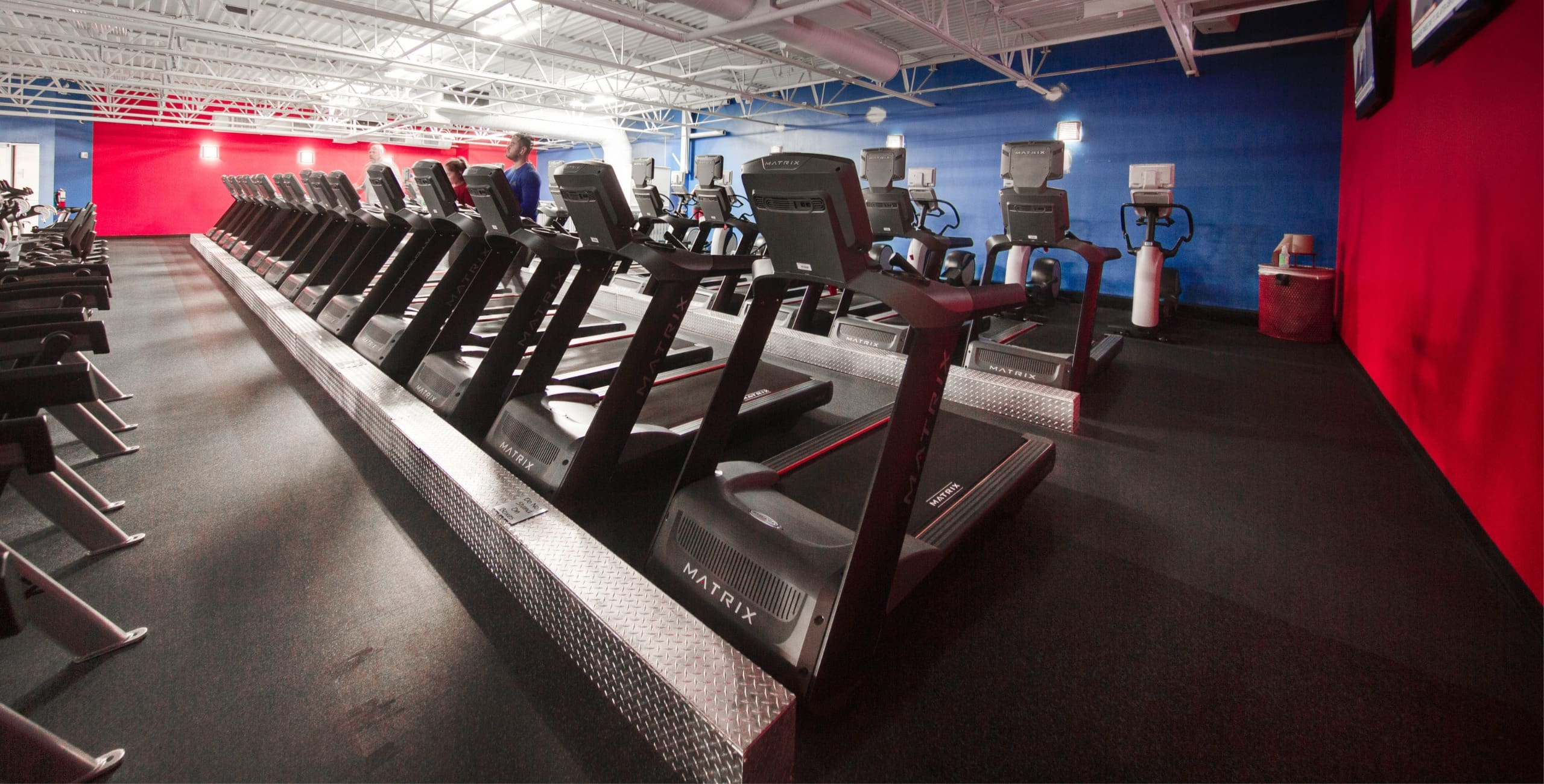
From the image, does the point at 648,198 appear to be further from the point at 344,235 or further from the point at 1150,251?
the point at 1150,251

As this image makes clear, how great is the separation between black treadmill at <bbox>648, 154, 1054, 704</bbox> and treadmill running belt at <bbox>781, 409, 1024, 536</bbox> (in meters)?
0.03

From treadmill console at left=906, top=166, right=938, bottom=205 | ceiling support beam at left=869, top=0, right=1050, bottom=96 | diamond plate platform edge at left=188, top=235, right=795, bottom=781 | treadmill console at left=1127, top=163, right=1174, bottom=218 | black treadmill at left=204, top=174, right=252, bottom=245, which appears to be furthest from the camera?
black treadmill at left=204, top=174, right=252, bottom=245

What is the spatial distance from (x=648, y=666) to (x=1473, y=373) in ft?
10.9

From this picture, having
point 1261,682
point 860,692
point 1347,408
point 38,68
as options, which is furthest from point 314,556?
point 38,68

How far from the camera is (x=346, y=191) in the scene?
16.5ft

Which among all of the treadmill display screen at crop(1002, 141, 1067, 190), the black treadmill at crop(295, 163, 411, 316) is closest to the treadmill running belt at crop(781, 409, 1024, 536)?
the treadmill display screen at crop(1002, 141, 1067, 190)

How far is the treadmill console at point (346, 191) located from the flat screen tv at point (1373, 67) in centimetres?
739

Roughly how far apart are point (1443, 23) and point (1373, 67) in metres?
2.13

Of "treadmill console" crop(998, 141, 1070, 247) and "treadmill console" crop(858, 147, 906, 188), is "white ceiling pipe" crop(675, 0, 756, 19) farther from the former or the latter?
"treadmill console" crop(998, 141, 1070, 247)

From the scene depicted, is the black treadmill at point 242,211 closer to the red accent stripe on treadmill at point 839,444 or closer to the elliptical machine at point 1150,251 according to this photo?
the red accent stripe on treadmill at point 839,444

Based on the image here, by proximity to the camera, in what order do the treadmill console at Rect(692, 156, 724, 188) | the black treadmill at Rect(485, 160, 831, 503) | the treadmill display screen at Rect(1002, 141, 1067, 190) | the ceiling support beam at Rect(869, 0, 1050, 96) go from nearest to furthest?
the black treadmill at Rect(485, 160, 831, 503), the treadmill display screen at Rect(1002, 141, 1067, 190), the ceiling support beam at Rect(869, 0, 1050, 96), the treadmill console at Rect(692, 156, 724, 188)

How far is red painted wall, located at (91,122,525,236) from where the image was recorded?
15.9 metres

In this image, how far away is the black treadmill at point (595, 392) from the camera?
→ 2258 millimetres

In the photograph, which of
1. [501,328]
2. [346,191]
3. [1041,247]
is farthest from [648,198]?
[501,328]
